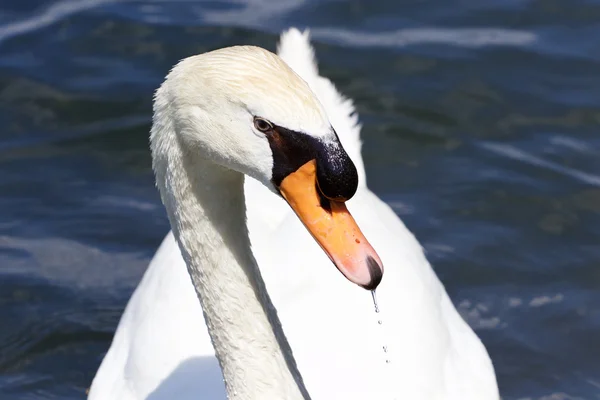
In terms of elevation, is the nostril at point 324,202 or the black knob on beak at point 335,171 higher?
the black knob on beak at point 335,171

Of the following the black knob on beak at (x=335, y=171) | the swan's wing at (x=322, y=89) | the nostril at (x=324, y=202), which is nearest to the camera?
the black knob on beak at (x=335, y=171)

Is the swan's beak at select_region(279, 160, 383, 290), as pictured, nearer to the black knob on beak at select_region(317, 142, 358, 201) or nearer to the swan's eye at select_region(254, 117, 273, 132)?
the black knob on beak at select_region(317, 142, 358, 201)

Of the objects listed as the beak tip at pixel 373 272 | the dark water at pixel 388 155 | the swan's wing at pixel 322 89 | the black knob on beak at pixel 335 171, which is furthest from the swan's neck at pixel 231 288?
the dark water at pixel 388 155

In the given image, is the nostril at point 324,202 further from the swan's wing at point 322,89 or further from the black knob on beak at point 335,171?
the swan's wing at point 322,89

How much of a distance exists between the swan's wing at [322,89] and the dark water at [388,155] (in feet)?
3.86

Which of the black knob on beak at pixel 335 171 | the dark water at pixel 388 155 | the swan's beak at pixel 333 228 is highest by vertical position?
the black knob on beak at pixel 335 171

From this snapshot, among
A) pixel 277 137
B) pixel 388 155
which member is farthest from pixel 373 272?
pixel 388 155

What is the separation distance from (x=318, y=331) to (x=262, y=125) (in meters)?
1.82

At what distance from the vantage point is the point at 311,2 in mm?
9484

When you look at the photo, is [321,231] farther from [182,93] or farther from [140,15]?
[140,15]

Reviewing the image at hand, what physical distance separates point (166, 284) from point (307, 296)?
0.74 m

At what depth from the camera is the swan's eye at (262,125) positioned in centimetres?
339

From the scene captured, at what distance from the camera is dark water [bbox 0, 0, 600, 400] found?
663cm

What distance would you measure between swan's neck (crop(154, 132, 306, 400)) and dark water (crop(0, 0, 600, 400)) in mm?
2360
